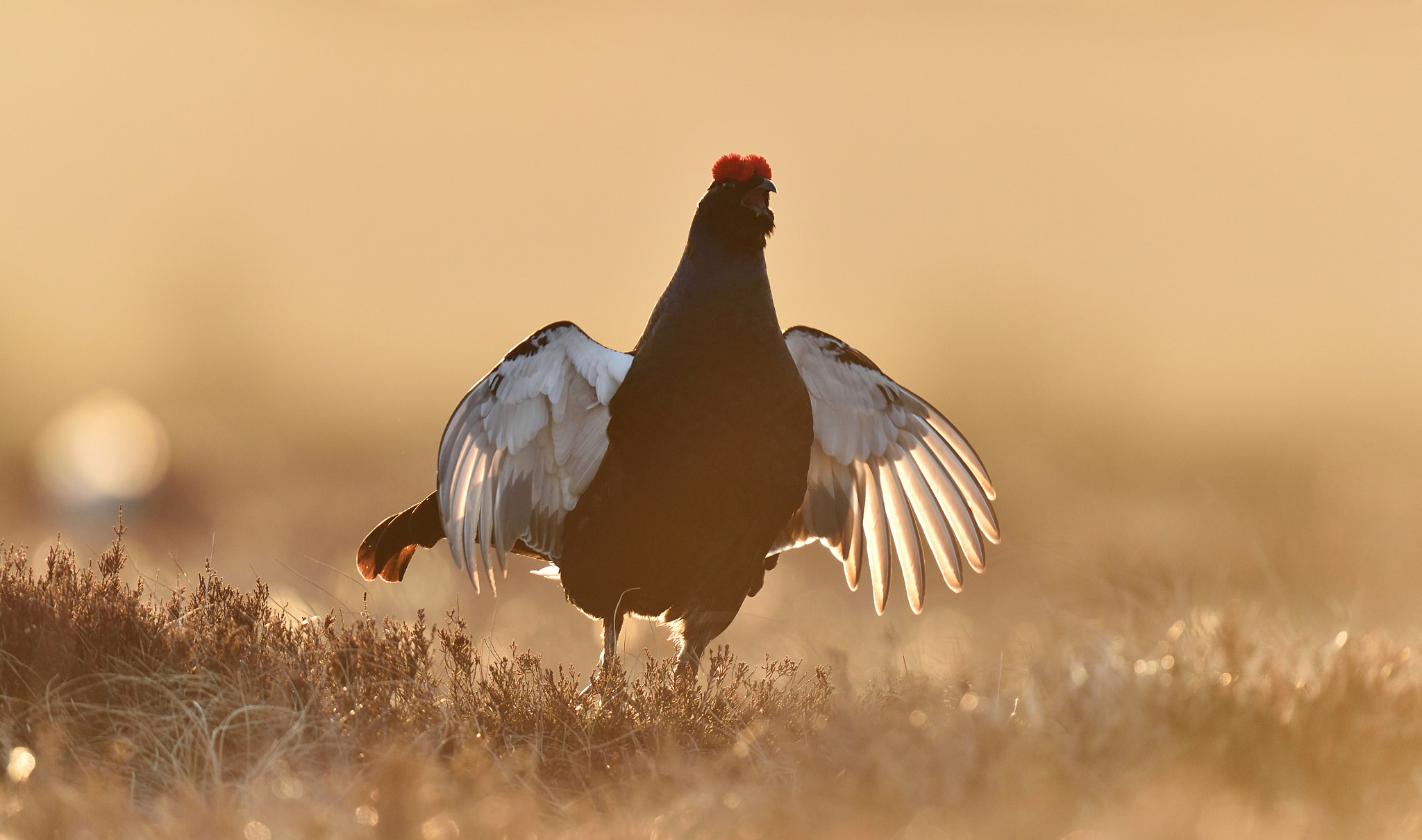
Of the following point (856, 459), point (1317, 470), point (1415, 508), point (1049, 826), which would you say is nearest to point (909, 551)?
point (856, 459)

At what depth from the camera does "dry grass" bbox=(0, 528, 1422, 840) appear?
3.49 metres

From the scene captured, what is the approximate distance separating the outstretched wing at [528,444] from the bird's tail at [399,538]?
1.54 ft

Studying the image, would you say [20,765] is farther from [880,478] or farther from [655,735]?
[880,478]

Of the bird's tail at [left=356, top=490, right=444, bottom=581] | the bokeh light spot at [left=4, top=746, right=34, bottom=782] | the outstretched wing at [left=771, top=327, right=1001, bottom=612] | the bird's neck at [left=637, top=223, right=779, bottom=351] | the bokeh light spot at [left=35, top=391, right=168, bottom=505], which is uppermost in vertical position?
the bird's neck at [left=637, top=223, right=779, bottom=351]

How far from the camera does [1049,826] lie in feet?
10.9

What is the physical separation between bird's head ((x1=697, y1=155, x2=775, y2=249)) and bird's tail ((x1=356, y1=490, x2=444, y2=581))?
199 centimetres

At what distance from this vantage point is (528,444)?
19.0ft

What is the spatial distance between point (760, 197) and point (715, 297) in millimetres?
655

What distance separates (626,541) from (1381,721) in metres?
3.05

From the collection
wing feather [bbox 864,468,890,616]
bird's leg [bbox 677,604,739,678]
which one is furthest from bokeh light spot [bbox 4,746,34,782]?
wing feather [bbox 864,468,890,616]

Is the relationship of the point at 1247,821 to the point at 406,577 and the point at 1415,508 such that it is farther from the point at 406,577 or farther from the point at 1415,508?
the point at 1415,508

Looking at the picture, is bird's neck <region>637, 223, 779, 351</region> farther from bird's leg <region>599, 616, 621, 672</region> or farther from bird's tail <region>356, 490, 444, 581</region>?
bird's tail <region>356, 490, 444, 581</region>

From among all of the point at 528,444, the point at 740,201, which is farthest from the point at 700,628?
the point at 740,201

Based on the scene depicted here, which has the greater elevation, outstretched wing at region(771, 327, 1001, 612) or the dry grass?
outstretched wing at region(771, 327, 1001, 612)
